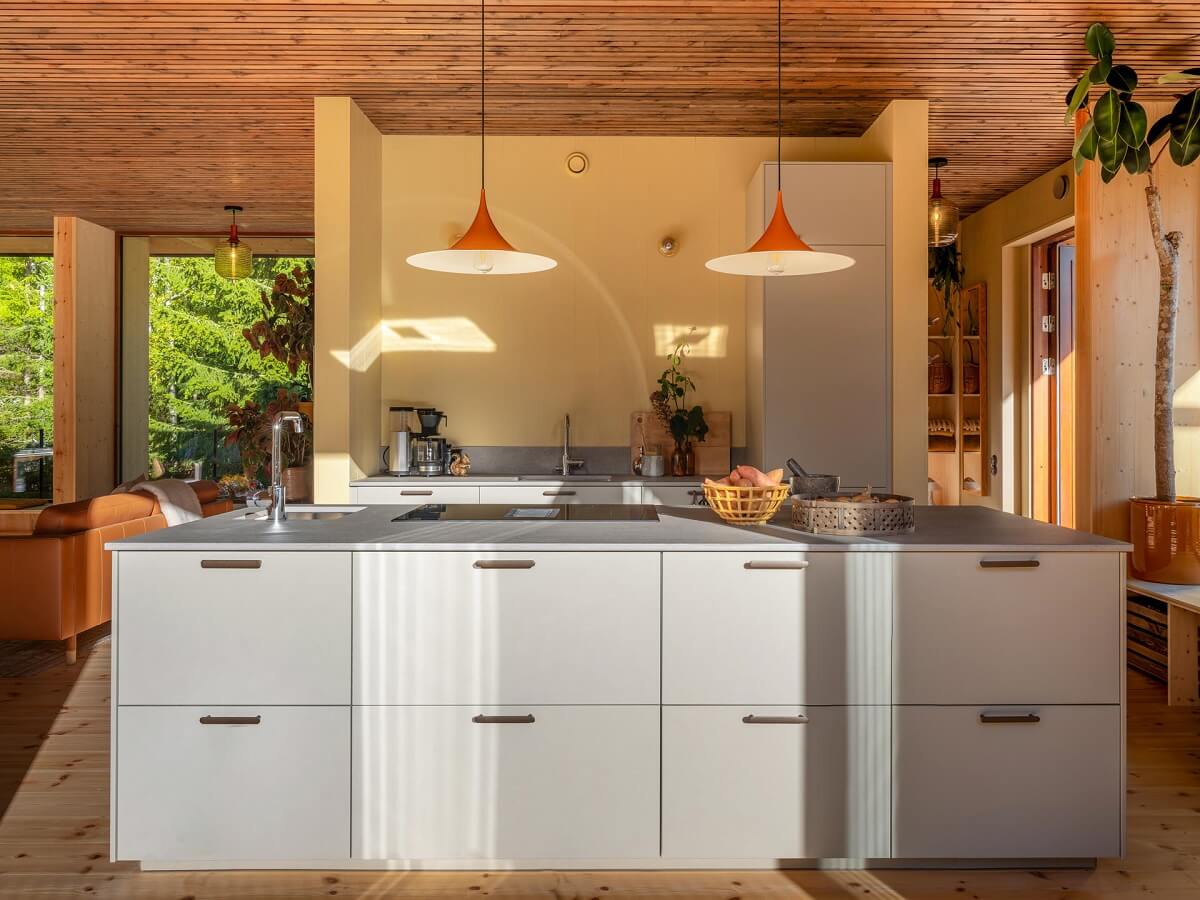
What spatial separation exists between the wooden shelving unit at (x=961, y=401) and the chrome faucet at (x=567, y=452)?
11.4 feet

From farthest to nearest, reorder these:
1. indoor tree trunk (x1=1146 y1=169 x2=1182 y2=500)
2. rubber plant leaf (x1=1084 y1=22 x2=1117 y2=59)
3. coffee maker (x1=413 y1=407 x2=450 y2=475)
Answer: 1. coffee maker (x1=413 y1=407 x2=450 y2=475)
2. indoor tree trunk (x1=1146 y1=169 x2=1182 y2=500)
3. rubber plant leaf (x1=1084 y1=22 x2=1117 y2=59)

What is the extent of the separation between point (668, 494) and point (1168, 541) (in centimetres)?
228

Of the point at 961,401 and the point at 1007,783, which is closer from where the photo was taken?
the point at 1007,783

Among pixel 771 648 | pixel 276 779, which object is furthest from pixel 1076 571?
pixel 276 779

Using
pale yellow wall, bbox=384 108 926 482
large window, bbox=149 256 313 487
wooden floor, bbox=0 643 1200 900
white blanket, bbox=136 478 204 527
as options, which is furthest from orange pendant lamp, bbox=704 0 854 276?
large window, bbox=149 256 313 487

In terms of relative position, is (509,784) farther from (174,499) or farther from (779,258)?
(174,499)

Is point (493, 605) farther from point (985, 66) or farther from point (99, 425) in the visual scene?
point (99, 425)

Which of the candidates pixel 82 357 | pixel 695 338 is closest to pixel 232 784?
pixel 695 338

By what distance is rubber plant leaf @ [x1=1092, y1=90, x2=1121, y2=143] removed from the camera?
3.85 m

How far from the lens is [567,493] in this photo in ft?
15.1

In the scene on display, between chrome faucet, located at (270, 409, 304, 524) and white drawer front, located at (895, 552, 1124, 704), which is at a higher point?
chrome faucet, located at (270, 409, 304, 524)

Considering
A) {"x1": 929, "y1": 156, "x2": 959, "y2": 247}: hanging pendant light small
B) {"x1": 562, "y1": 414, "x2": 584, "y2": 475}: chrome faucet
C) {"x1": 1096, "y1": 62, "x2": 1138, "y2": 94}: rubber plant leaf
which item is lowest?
{"x1": 562, "y1": 414, "x2": 584, "y2": 475}: chrome faucet

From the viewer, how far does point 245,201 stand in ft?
22.7

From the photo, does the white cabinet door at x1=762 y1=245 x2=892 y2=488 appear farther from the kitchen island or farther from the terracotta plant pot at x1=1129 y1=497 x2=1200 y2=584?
the kitchen island
